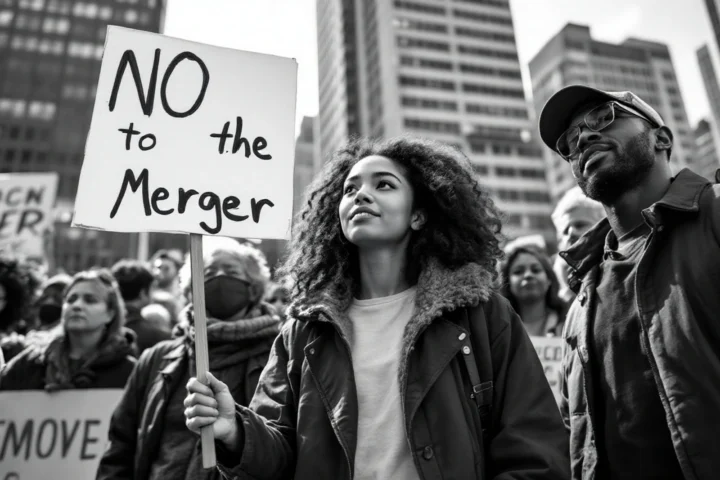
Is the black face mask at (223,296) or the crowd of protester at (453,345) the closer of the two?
the crowd of protester at (453,345)

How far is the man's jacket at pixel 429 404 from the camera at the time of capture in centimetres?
165

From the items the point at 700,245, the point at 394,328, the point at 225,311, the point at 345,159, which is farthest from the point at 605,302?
the point at 225,311

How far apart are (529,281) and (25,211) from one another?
4951 mm

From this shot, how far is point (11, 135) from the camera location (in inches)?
2313

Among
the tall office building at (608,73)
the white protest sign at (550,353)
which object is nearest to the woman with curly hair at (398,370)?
the white protest sign at (550,353)

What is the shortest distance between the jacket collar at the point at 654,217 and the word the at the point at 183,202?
4.51 ft

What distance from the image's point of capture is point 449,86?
68438mm

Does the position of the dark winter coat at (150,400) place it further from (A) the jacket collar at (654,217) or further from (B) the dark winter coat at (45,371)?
(A) the jacket collar at (654,217)

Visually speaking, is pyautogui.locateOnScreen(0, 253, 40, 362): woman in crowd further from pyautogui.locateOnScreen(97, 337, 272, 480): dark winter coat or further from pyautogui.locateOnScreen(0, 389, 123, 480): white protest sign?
pyautogui.locateOnScreen(97, 337, 272, 480): dark winter coat

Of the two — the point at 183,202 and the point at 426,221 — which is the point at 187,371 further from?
the point at 426,221

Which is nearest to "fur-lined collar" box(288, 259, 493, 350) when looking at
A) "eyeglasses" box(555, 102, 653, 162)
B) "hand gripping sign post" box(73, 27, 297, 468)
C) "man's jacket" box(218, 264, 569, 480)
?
"man's jacket" box(218, 264, 569, 480)

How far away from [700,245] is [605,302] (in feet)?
1.35

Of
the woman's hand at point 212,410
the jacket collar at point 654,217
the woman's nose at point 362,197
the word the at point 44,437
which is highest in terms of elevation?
the woman's nose at point 362,197

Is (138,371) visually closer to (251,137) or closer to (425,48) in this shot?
(251,137)
